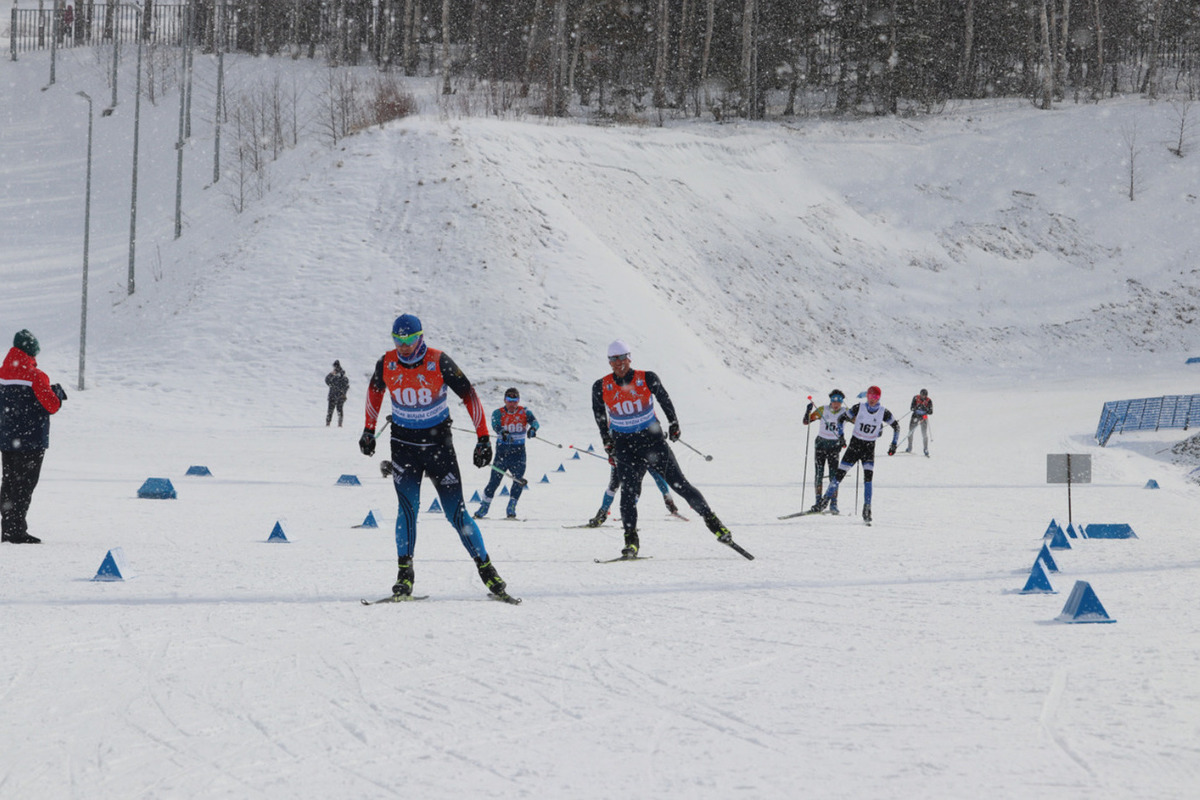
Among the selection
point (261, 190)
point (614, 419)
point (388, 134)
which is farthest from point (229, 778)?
point (261, 190)

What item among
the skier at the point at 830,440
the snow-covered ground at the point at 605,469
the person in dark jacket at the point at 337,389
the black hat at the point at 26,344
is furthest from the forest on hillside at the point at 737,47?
the black hat at the point at 26,344

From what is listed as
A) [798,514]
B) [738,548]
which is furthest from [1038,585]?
[798,514]

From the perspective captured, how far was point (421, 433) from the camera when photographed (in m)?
7.67

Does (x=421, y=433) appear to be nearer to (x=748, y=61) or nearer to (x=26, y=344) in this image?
(x=26, y=344)

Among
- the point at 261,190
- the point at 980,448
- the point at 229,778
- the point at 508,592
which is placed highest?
the point at 261,190

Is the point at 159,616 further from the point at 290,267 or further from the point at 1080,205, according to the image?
the point at 1080,205

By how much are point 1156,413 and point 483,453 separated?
28487 mm

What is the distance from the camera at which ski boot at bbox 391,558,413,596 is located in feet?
25.3

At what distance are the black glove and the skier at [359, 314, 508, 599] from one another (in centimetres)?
2

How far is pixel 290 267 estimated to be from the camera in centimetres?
3656

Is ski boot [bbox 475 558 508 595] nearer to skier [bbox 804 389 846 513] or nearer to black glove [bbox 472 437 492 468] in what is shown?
black glove [bbox 472 437 492 468]

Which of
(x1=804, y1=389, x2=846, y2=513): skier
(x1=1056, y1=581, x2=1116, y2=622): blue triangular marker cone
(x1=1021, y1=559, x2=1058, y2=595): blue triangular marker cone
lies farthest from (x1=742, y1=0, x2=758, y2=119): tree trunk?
(x1=1056, y1=581, x2=1116, y2=622): blue triangular marker cone

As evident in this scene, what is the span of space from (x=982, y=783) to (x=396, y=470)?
479 cm

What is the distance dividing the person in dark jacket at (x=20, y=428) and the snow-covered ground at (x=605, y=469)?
557 millimetres
